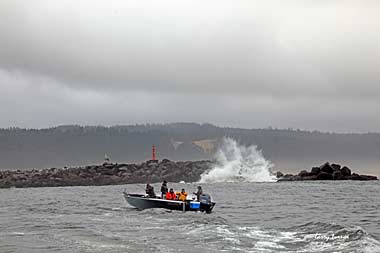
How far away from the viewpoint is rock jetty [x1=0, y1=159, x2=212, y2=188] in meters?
119

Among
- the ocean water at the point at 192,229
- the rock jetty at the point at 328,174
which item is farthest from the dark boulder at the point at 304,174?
the ocean water at the point at 192,229

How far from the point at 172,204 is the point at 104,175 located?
74801 millimetres

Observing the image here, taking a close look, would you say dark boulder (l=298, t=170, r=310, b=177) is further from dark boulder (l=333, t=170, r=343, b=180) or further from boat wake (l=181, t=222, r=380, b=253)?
boat wake (l=181, t=222, r=380, b=253)

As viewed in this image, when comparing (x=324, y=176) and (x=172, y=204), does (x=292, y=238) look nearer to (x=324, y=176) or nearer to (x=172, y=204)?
(x=172, y=204)

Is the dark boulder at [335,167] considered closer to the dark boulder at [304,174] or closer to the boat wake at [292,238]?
the dark boulder at [304,174]

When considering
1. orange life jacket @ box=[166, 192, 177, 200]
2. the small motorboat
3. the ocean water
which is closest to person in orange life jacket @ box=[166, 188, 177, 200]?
orange life jacket @ box=[166, 192, 177, 200]

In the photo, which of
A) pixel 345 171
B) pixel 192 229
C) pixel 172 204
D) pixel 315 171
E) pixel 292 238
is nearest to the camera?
pixel 292 238

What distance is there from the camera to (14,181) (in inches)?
4680

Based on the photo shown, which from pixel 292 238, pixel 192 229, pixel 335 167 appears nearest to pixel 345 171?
pixel 335 167

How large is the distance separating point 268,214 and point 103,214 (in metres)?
11.6

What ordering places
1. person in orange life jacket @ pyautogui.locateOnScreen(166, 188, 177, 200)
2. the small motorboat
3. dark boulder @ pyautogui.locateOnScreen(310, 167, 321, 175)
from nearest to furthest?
1. the small motorboat
2. person in orange life jacket @ pyautogui.locateOnScreen(166, 188, 177, 200)
3. dark boulder @ pyautogui.locateOnScreen(310, 167, 321, 175)

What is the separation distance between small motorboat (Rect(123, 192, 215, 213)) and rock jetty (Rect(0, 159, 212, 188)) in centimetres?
6803

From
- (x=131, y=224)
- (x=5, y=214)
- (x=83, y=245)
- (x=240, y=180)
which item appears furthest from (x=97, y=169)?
(x=83, y=245)

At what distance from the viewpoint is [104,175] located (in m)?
121
